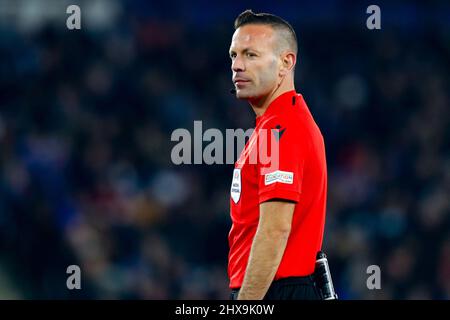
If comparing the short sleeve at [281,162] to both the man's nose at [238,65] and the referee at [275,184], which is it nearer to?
the referee at [275,184]

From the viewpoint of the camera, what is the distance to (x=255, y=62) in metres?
3.92

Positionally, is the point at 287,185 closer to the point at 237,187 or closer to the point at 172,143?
the point at 237,187

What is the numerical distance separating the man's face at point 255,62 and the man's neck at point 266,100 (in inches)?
0.8

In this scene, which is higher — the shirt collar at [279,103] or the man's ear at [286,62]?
the man's ear at [286,62]

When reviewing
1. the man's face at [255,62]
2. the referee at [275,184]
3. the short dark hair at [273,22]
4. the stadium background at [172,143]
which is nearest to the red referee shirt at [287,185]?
the referee at [275,184]

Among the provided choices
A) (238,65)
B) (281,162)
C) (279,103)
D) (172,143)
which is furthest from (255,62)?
(172,143)

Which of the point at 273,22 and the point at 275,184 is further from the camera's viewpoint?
the point at 273,22

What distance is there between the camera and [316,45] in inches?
418

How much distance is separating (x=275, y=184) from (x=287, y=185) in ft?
0.16

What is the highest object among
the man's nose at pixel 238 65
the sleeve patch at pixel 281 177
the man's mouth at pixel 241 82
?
the man's nose at pixel 238 65

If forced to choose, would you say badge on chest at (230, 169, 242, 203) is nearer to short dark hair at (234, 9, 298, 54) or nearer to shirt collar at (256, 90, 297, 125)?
shirt collar at (256, 90, 297, 125)

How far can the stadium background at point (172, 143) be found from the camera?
26.5 feet

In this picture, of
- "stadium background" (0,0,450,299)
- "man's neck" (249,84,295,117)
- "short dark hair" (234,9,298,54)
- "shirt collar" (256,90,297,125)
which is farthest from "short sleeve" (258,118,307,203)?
"stadium background" (0,0,450,299)
